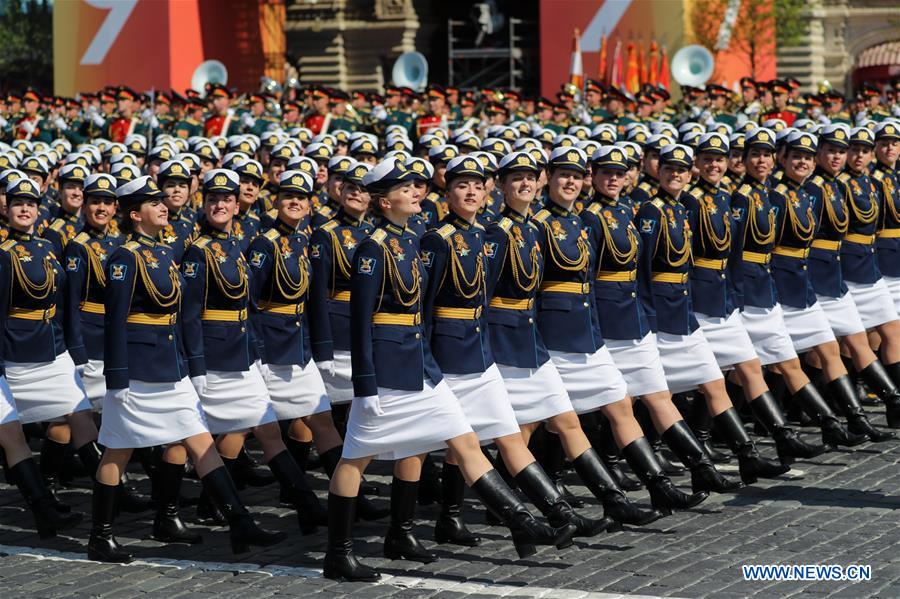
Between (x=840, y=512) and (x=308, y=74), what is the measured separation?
115ft

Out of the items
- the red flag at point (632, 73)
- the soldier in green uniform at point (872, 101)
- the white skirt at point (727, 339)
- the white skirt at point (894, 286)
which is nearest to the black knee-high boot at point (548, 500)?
the white skirt at point (727, 339)

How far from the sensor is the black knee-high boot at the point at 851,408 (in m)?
10.1

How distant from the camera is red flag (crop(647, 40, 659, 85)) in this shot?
3342 centimetres

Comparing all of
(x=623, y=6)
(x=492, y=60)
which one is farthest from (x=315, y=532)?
(x=492, y=60)

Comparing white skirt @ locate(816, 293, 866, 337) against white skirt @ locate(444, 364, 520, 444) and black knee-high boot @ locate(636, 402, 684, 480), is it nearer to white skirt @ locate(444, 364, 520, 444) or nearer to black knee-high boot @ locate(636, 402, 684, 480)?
black knee-high boot @ locate(636, 402, 684, 480)

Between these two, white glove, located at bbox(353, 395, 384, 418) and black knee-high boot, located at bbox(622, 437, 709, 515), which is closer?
white glove, located at bbox(353, 395, 384, 418)

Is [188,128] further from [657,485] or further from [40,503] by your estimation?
[657,485]

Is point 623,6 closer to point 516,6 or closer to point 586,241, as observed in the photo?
point 516,6

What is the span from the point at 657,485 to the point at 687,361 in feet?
3.85

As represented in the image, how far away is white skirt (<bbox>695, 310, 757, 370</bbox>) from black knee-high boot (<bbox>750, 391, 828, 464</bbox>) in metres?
0.26

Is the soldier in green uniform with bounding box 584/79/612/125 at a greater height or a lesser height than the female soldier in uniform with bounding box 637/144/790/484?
greater

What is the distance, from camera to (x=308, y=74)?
4253cm

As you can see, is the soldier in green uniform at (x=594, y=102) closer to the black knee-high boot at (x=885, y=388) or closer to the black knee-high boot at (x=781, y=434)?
the black knee-high boot at (x=885, y=388)

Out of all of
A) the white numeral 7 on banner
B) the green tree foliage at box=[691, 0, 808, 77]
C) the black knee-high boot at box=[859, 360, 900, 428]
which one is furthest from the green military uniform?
the green tree foliage at box=[691, 0, 808, 77]
